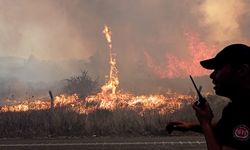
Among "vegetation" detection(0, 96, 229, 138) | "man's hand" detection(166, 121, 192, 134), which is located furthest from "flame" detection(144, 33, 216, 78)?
"man's hand" detection(166, 121, 192, 134)

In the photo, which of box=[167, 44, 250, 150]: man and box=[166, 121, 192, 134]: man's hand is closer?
box=[167, 44, 250, 150]: man

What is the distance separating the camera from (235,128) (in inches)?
97.3

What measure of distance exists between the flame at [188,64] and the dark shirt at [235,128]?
175 feet

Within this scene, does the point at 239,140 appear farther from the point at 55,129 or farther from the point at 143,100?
the point at 143,100

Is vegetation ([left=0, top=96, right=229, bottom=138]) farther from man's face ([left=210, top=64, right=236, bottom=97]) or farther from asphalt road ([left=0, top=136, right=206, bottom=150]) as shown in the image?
man's face ([left=210, top=64, right=236, bottom=97])

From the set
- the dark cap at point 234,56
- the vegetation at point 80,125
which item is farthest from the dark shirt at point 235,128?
the vegetation at point 80,125

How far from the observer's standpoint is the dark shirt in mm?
2434

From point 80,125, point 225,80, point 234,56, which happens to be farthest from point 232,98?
point 80,125

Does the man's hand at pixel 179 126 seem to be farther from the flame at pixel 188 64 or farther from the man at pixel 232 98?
the flame at pixel 188 64

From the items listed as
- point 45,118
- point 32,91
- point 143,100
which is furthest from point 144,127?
point 32,91

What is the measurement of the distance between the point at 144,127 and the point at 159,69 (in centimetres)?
4731

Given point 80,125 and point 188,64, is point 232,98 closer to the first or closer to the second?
point 80,125

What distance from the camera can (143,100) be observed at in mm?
36875

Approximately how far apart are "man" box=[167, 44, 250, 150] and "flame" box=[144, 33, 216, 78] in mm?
53333
